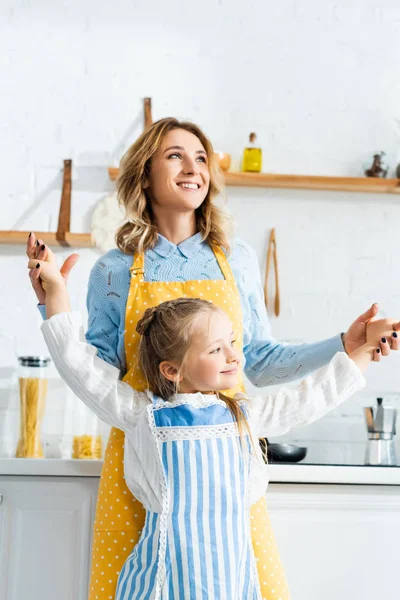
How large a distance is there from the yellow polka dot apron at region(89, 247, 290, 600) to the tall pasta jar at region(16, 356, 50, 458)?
0.96m

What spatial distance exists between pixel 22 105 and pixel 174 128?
1.36 metres

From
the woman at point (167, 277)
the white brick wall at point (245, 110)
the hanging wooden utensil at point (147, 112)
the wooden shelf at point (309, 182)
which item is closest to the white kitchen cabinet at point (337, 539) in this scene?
the woman at point (167, 277)

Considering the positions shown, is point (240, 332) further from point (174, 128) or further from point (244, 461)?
point (174, 128)

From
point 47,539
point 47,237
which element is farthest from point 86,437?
point 47,237

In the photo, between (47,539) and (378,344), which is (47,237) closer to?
(47,539)

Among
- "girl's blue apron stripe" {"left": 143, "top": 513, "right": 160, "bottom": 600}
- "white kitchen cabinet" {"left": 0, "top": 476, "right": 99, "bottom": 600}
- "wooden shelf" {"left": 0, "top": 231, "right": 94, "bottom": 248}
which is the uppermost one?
"wooden shelf" {"left": 0, "top": 231, "right": 94, "bottom": 248}

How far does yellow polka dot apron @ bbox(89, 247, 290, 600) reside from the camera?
5.08 feet

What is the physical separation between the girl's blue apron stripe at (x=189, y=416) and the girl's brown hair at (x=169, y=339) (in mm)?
34

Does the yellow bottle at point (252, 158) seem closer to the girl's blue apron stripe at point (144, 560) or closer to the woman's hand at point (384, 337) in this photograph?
the woman's hand at point (384, 337)

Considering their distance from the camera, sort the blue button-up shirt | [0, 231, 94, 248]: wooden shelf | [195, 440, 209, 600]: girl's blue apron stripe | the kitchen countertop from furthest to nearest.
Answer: [0, 231, 94, 248]: wooden shelf → the kitchen countertop → the blue button-up shirt → [195, 440, 209, 600]: girl's blue apron stripe

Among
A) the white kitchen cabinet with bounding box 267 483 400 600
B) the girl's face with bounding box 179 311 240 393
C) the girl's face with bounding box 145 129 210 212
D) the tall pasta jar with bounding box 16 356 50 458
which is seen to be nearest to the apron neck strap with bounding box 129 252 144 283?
the girl's face with bounding box 145 129 210 212

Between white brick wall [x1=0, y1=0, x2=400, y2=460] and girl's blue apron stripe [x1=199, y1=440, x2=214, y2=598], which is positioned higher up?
white brick wall [x1=0, y1=0, x2=400, y2=460]

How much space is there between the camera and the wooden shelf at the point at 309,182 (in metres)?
2.93

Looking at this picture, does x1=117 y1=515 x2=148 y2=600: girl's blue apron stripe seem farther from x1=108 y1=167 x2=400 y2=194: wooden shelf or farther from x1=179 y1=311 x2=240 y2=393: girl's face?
x1=108 y1=167 x2=400 y2=194: wooden shelf
